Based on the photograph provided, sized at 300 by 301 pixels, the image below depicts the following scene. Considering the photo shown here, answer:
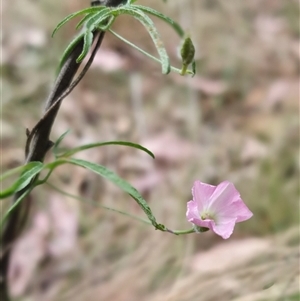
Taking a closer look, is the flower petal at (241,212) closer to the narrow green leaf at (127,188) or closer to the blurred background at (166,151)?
the narrow green leaf at (127,188)

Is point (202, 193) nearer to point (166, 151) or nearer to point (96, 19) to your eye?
point (96, 19)

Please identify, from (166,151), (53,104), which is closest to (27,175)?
(53,104)

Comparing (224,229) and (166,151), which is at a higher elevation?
(166,151)

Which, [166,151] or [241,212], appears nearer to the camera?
[241,212]

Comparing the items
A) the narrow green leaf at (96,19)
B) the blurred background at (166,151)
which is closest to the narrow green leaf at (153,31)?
the narrow green leaf at (96,19)

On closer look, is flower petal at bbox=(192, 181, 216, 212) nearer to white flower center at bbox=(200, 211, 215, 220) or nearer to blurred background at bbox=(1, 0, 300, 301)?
white flower center at bbox=(200, 211, 215, 220)

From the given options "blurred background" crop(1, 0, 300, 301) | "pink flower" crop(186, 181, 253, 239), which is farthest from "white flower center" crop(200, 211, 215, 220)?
"blurred background" crop(1, 0, 300, 301)
